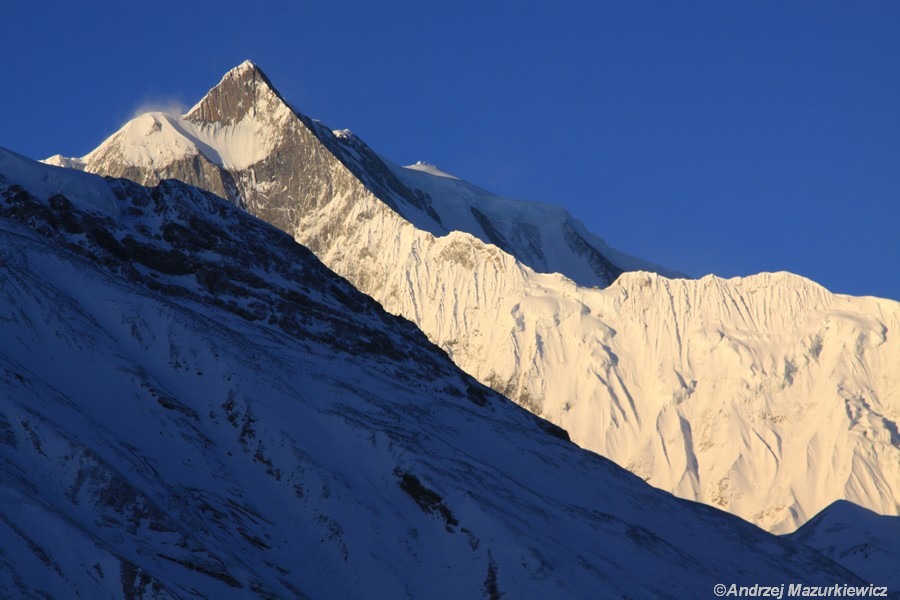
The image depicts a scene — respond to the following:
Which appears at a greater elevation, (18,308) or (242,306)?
(242,306)

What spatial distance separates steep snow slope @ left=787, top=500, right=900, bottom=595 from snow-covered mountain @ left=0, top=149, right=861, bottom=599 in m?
21.8

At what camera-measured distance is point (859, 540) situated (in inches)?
6535

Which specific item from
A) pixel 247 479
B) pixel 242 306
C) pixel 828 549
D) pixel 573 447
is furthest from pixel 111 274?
pixel 828 549

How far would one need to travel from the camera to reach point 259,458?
100125 mm

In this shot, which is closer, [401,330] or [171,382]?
[171,382]

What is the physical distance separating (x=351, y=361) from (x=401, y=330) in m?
22.9

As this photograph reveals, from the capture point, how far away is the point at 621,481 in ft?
431

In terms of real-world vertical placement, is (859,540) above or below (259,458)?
above

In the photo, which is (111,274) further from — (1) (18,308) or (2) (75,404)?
(2) (75,404)

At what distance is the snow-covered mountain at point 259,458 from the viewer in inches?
3095

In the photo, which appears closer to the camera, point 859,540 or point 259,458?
point 259,458

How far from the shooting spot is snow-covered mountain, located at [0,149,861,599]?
78625 millimetres

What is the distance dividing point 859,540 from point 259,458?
289ft

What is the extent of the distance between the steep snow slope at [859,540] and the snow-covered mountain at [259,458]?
71.4ft
